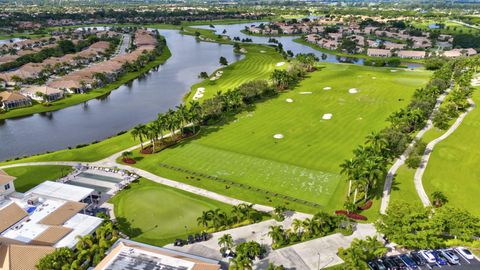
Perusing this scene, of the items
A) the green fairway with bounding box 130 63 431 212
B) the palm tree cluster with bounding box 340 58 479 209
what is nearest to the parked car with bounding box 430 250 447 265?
the palm tree cluster with bounding box 340 58 479 209

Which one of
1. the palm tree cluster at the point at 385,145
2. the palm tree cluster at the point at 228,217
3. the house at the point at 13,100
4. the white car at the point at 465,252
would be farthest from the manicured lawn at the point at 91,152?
the white car at the point at 465,252

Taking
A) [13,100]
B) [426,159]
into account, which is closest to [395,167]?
[426,159]

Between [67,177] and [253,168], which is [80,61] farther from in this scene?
[253,168]

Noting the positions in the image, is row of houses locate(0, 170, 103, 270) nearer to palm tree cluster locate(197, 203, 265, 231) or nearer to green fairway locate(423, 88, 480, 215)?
palm tree cluster locate(197, 203, 265, 231)

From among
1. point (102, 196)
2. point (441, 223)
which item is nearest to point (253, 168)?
point (102, 196)

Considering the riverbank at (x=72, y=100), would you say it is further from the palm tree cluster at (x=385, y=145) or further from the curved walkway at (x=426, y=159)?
the curved walkway at (x=426, y=159)
